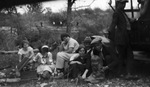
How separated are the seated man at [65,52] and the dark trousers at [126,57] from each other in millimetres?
1089

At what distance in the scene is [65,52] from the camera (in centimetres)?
571

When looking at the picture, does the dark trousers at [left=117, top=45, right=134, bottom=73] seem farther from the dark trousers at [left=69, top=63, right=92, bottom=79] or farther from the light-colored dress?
the light-colored dress

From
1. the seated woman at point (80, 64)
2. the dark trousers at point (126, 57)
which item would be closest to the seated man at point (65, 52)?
the seated woman at point (80, 64)

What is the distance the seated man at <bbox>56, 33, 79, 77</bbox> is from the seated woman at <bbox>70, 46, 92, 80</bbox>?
345 mm

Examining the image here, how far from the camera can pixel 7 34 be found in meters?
11.3

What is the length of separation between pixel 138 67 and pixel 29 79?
8.25 ft

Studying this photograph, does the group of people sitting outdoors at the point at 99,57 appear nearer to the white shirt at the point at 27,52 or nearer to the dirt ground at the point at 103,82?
the dirt ground at the point at 103,82

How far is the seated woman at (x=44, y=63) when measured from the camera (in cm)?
531

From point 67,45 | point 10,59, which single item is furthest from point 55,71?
point 10,59

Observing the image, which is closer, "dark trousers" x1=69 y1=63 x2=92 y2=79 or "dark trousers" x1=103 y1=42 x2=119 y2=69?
"dark trousers" x1=69 y1=63 x2=92 y2=79

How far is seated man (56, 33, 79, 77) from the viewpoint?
5.56 meters

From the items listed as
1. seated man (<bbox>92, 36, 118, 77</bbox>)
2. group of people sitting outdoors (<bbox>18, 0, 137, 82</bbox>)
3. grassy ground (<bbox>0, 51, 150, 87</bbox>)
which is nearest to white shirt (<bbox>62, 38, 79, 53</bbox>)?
group of people sitting outdoors (<bbox>18, 0, 137, 82</bbox>)

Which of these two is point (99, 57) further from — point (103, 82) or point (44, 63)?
point (44, 63)

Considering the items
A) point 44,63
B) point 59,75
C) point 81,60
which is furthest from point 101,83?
point 44,63
